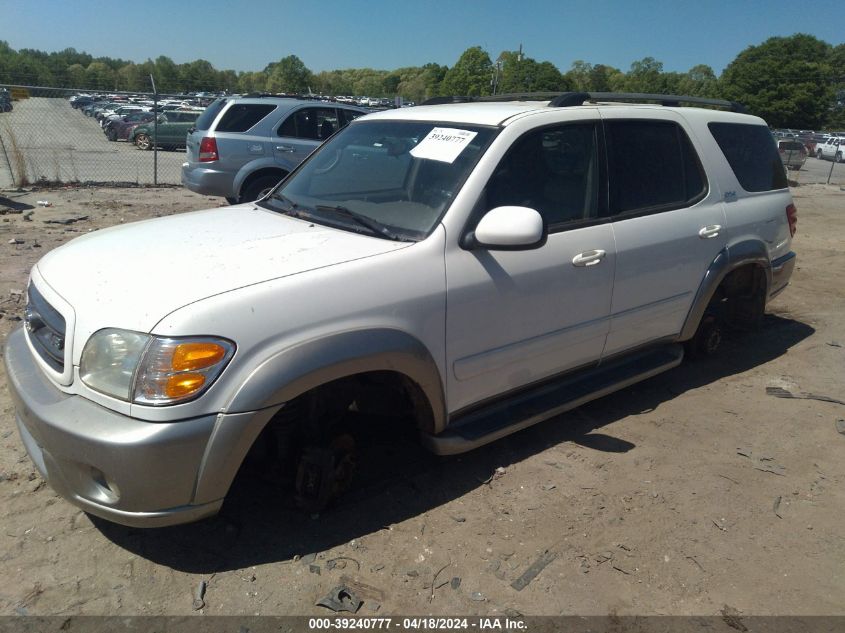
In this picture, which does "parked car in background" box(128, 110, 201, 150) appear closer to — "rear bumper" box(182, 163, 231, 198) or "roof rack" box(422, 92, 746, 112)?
"rear bumper" box(182, 163, 231, 198)

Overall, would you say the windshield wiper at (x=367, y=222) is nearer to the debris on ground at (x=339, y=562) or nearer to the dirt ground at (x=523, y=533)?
the dirt ground at (x=523, y=533)

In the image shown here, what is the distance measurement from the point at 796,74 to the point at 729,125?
6183 centimetres

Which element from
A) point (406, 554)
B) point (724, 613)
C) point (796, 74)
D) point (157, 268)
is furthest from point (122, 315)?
point (796, 74)

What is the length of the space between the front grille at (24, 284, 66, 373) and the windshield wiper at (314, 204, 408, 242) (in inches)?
52.9

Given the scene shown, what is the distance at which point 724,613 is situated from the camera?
250cm

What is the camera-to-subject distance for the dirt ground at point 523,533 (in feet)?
8.29

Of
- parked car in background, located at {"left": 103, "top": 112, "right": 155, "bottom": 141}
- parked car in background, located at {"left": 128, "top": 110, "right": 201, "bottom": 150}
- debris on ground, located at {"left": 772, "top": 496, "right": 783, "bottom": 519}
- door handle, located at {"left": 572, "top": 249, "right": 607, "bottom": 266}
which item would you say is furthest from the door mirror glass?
parked car in background, located at {"left": 103, "top": 112, "right": 155, "bottom": 141}

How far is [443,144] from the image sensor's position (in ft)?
10.6

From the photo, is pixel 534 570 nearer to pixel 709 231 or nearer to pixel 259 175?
pixel 709 231

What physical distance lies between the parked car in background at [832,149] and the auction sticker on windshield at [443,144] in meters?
37.6

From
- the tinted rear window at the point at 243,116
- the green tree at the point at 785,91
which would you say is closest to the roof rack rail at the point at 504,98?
the tinted rear window at the point at 243,116

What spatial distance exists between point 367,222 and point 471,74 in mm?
71753

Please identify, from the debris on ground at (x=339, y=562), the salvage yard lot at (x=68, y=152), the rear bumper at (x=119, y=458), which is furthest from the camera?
the salvage yard lot at (x=68, y=152)

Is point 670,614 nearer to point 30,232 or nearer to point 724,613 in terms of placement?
point 724,613
